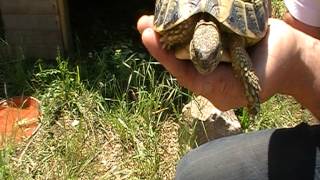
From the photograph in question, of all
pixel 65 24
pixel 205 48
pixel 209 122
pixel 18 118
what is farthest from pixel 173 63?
pixel 65 24

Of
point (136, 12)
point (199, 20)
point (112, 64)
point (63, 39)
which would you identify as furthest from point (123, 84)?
point (199, 20)

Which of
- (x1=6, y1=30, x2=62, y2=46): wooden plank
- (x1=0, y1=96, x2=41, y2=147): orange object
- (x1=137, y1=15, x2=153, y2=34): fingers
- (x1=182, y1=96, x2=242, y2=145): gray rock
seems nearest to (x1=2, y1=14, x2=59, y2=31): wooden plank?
(x1=6, y1=30, x2=62, y2=46): wooden plank

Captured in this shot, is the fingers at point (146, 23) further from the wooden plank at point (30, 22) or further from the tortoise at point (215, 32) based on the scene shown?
the wooden plank at point (30, 22)

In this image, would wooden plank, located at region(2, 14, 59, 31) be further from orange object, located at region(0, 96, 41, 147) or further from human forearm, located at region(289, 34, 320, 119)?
human forearm, located at region(289, 34, 320, 119)

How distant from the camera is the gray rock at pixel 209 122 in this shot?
2.65 meters

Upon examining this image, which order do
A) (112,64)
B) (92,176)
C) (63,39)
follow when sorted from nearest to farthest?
(92,176) → (112,64) → (63,39)

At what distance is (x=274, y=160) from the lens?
159 centimetres

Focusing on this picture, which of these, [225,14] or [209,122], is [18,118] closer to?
[209,122]

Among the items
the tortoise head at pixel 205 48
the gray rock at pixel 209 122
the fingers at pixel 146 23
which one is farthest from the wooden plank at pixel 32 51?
the tortoise head at pixel 205 48

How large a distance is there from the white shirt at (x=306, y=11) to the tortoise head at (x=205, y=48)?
359mm

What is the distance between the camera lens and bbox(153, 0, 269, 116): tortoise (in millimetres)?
1510

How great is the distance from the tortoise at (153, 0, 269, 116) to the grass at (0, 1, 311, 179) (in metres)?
1.12

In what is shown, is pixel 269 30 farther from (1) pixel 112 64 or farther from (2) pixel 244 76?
(1) pixel 112 64

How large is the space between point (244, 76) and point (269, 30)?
15cm
